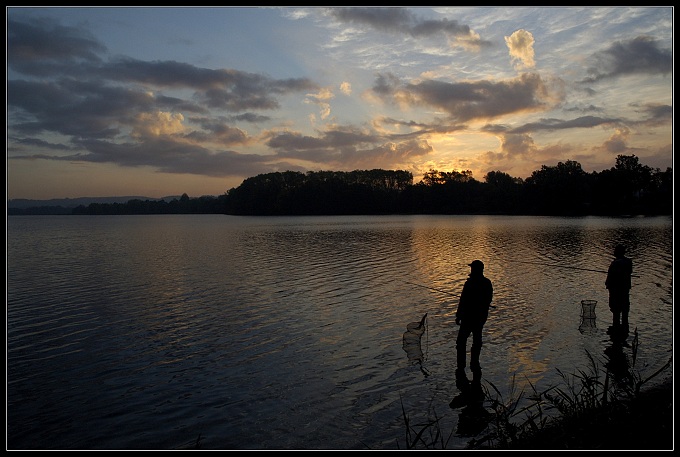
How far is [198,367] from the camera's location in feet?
43.0

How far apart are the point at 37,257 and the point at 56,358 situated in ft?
118

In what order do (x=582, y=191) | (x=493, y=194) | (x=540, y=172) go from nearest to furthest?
1. (x=582, y=191)
2. (x=540, y=172)
3. (x=493, y=194)

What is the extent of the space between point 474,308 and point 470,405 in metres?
2.38

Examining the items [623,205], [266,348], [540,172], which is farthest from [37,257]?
[540,172]

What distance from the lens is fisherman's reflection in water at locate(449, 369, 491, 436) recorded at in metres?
9.05

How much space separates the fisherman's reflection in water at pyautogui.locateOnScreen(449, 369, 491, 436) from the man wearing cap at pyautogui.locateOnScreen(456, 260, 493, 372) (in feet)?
1.35

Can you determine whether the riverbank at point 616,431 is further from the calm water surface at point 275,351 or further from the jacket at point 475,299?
the jacket at point 475,299

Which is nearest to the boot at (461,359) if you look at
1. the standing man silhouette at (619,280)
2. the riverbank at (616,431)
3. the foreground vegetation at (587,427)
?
the foreground vegetation at (587,427)

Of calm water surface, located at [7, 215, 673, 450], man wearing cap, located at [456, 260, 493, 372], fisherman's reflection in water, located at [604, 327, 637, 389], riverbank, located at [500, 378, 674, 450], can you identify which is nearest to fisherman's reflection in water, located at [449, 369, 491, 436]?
calm water surface, located at [7, 215, 673, 450]

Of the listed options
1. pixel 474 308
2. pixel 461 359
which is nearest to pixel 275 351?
pixel 461 359

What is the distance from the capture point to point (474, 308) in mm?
11594

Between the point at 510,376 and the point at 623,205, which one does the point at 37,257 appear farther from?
the point at 623,205

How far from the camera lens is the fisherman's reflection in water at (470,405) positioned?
905cm

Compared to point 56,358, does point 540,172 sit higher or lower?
higher
